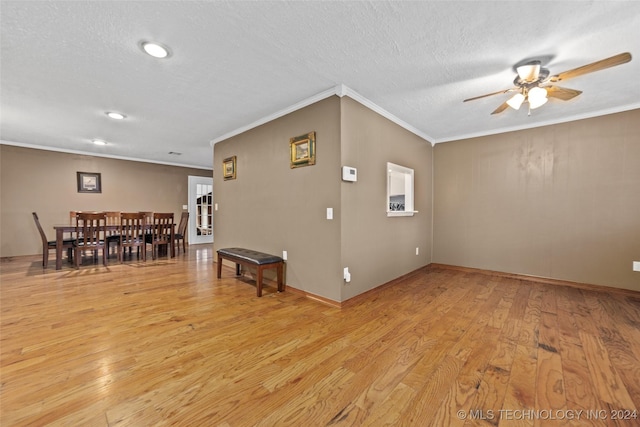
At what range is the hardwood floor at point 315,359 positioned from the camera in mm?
1361

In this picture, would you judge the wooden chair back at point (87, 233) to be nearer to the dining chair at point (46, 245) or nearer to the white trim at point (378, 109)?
the dining chair at point (46, 245)

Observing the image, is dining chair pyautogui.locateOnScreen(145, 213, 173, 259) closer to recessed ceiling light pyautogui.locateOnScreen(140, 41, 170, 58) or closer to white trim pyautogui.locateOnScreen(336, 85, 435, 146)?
recessed ceiling light pyautogui.locateOnScreen(140, 41, 170, 58)

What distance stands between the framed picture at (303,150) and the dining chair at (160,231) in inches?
150

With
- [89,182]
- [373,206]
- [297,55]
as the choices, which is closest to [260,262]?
[373,206]

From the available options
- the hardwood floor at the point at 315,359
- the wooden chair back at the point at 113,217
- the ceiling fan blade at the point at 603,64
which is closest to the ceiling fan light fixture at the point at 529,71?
the ceiling fan blade at the point at 603,64

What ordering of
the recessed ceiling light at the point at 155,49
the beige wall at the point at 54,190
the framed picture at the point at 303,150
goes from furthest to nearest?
the beige wall at the point at 54,190, the framed picture at the point at 303,150, the recessed ceiling light at the point at 155,49

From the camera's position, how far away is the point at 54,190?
5832 millimetres

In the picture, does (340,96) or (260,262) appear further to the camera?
(260,262)

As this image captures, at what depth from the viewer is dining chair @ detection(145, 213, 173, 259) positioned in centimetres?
543

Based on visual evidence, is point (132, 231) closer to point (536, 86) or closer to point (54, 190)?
point (54, 190)

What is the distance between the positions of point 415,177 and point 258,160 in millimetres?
2580

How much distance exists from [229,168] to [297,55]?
9.05 feet

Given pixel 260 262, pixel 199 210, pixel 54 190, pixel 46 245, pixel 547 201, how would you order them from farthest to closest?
pixel 199 210 < pixel 54 190 < pixel 46 245 < pixel 547 201 < pixel 260 262

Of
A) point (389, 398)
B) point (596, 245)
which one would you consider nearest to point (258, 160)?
point (389, 398)
